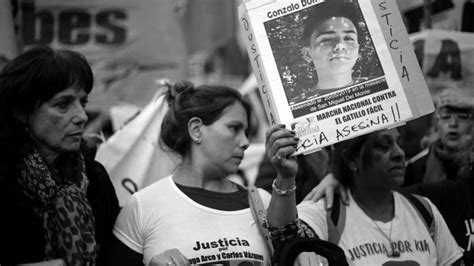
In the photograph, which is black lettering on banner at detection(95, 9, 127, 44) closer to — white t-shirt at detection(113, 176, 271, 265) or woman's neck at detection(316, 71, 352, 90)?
white t-shirt at detection(113, 176, 271, 265)

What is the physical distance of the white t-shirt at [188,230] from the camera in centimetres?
335

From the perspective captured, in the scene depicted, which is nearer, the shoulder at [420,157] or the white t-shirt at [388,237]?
the white t-shirt at [388,237]

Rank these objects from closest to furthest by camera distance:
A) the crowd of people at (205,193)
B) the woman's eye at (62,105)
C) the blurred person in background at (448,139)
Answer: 1. the crowd of people at (205,193)
2. the woman's eye at (62,105)
3. the blurred person in background at (448,139)

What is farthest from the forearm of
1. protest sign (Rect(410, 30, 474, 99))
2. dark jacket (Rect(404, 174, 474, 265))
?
protest sign (Rect(410, 30, 474, 99))

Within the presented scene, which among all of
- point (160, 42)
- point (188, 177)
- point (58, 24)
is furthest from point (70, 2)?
point (188, 177)

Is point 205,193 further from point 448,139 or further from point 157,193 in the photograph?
point 448,139

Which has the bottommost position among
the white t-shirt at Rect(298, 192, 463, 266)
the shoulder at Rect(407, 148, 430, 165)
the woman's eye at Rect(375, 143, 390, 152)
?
the white t-shirt at Rect(298, 192, 463, 266)

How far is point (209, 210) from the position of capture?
348 cm

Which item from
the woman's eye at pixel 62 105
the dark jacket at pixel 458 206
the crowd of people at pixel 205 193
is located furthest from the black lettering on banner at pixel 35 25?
the dark jacket at pixel 458 206

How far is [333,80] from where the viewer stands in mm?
3164

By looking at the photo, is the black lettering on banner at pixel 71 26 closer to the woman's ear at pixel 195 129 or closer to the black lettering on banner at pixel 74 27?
the black lettering on banner at pixel 74 27

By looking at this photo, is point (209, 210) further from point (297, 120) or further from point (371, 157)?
point (371, 157)

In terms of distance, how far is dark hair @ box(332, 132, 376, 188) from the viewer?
3898 millimetres

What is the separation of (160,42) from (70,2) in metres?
0.76
